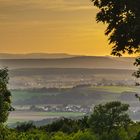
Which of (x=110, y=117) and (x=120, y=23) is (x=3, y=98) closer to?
(x=120, y=23)

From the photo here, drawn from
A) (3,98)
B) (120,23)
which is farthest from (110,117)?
(120,23)

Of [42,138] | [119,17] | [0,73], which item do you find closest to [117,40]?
[119,17]

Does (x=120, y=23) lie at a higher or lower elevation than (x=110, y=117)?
higher

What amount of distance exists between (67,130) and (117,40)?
129143 mm

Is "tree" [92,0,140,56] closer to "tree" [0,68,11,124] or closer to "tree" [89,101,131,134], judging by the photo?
"tree" [0,68,11,124]

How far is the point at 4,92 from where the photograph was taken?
204 feet

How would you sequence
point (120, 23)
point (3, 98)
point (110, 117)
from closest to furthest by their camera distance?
point (120, 23) → point (3, 98) → point (110, 117)

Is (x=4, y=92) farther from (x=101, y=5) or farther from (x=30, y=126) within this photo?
(x=30, y=126)

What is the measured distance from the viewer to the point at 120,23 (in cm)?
4416

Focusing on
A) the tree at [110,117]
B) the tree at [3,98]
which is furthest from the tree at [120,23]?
the tree at [110,117]

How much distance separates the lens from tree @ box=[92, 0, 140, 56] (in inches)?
1684

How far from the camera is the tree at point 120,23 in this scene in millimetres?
42781

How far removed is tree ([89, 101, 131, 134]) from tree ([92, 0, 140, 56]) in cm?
8101

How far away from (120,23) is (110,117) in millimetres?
84291
